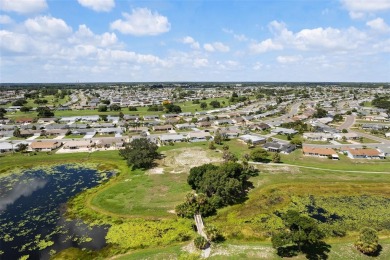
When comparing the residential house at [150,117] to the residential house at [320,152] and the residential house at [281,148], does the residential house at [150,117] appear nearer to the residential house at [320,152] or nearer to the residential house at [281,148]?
the residential house at [281,148]

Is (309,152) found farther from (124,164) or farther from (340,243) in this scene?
(124,164)

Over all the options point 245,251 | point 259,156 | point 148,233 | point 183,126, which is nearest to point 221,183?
point 245,251

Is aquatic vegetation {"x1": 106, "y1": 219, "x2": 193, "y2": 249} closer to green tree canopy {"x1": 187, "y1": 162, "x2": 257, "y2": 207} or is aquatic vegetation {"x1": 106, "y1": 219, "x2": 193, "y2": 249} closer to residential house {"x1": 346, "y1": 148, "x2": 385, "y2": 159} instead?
green tree canopy {"x1": 187, "y1": 162, "x2": 257, "y2": 207}

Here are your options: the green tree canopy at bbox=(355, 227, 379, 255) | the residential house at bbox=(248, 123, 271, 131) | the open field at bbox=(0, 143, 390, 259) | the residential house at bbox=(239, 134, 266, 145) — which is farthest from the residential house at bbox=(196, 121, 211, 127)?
the green tree canopy at bbox=(355, 227, 379, 255)

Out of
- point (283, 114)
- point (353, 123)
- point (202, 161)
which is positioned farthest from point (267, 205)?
point (283, 114)

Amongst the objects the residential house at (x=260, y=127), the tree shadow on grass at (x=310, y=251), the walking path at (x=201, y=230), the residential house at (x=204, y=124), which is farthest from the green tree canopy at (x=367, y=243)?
the residential house at (x=204, y=124)

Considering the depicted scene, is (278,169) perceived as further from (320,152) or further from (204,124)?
(204,124)
